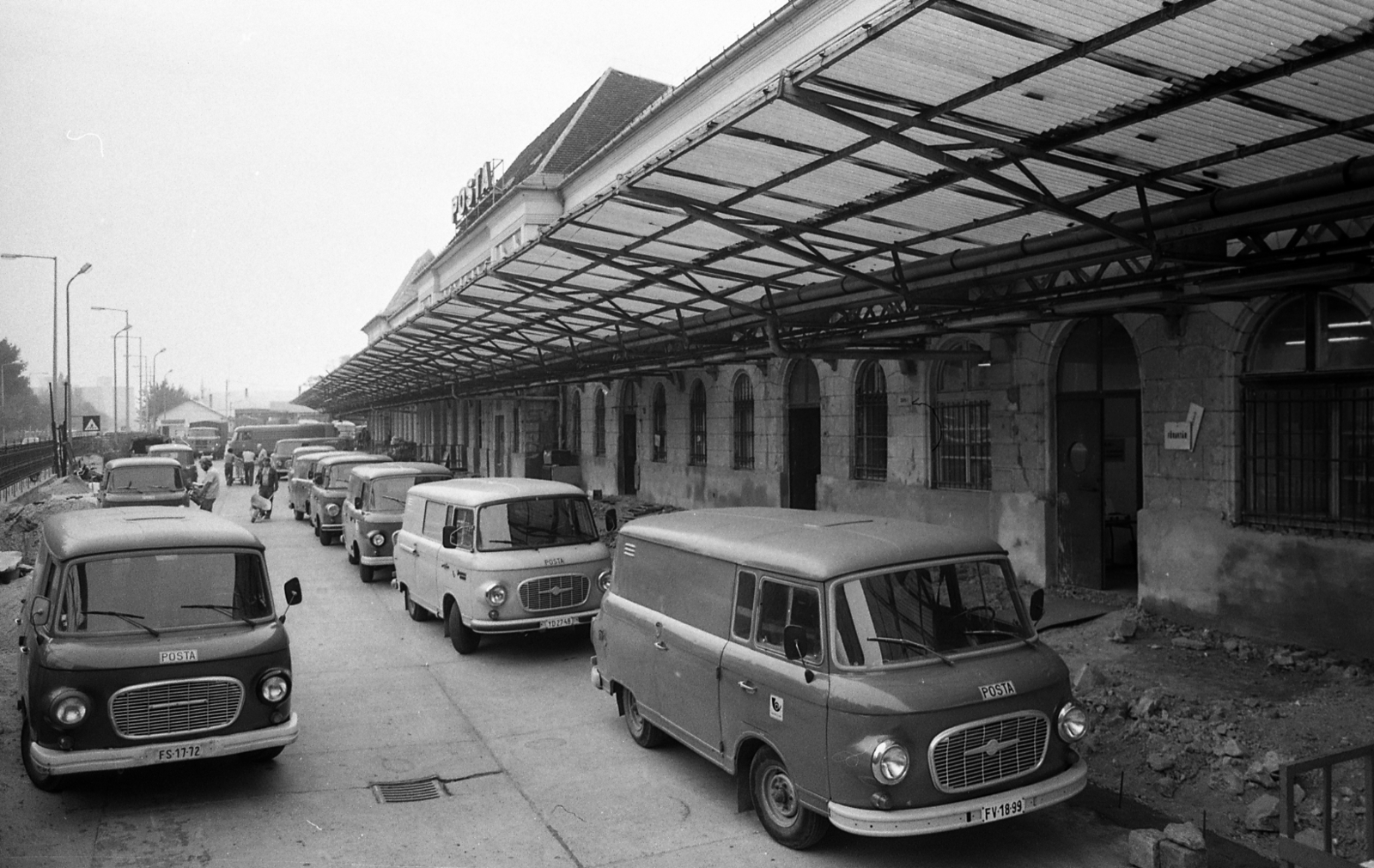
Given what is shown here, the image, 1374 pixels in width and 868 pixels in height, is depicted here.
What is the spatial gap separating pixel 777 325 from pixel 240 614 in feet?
24.5

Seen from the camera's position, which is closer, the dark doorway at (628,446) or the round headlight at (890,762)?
the round headlight at (890,762)

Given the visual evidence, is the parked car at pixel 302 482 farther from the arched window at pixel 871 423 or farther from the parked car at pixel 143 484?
the arched window at pixel 871 423

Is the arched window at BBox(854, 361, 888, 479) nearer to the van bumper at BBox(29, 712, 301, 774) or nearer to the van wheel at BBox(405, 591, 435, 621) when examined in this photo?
the van wheel at BBox(405, 591, 435, 621)

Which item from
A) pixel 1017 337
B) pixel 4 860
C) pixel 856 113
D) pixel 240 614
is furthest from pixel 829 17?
pixel 4 860

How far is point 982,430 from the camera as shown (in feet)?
45.4

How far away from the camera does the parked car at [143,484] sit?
1912cm

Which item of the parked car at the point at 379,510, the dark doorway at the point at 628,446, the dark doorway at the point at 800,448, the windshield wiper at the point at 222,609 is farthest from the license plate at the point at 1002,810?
the dark doorway at the point at 628,446

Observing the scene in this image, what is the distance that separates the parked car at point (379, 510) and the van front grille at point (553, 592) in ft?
21.2

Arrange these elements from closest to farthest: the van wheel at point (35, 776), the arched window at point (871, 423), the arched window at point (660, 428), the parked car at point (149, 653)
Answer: the parked car at point (149, 653) < the van wheel at point (35, 776) < the arched window at point (871, 423) < the arched window at point (660, 428)

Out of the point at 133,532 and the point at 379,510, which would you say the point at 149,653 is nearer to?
the point at 133,532

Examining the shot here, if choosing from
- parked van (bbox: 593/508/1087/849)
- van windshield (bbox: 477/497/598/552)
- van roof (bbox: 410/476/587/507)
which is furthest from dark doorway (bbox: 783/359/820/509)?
parked van (bbox: 593/508/1087/849)

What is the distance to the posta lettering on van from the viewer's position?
5.64 meters

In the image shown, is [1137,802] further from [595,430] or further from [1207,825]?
[595,430]

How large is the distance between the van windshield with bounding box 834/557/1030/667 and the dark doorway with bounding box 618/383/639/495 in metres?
20.6
